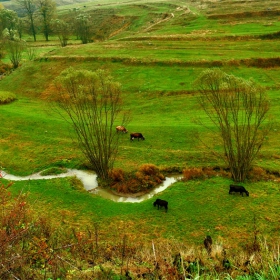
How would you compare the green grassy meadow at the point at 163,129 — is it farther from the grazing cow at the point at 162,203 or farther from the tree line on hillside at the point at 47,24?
the tree line on hillside at the point at 47,24

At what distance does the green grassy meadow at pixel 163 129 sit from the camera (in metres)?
21.3

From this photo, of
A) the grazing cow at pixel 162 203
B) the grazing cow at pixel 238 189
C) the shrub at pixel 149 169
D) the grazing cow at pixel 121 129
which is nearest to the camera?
the grazing cow at pixel 162 203

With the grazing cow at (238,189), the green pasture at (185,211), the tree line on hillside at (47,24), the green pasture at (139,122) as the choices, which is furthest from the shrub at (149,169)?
the tree line on hillside at (47,24)

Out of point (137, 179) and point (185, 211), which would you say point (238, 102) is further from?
point (137, 179)

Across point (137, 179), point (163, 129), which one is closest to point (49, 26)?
point (163, 129)

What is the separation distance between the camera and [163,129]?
35062 millimetres

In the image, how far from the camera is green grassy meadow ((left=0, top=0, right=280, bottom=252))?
69.9 feet

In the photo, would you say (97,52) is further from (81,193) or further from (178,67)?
(81,193)

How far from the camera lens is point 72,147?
109ft

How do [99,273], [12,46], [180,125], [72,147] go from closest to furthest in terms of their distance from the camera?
1. [99,273]
2. [72,147]
3. [180,125]
4. [12,46]

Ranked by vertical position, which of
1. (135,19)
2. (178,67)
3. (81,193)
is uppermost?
(135,19)

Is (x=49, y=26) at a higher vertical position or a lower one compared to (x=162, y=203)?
higher

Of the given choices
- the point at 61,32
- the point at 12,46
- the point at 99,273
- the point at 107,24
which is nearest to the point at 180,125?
Result: the point at 99,273

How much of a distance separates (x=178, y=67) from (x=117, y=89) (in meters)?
29.1
